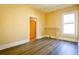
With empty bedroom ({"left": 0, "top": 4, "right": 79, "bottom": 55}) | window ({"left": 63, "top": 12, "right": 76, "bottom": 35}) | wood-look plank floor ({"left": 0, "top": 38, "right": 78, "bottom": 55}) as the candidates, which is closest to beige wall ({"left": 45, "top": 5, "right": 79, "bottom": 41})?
empty bedroom ({"left": 0, "top": 4, "right": 79, "bottom": 55})

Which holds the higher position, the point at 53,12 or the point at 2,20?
the point at 53,12

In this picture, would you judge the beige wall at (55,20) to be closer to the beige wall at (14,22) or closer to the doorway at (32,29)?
the doorway at (32,29)

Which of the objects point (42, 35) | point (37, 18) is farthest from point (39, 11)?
point (42, 35)

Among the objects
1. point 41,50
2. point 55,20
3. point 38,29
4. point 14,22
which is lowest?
point 41,50

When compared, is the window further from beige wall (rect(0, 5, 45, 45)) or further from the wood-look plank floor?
beige wall (rect(0, 5, 45, 45))

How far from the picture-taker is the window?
606cm

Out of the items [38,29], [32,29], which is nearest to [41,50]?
[32,29]

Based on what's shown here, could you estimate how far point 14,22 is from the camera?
4.62 meters

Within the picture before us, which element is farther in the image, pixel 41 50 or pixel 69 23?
Result: pixel 69 23

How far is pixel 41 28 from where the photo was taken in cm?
731

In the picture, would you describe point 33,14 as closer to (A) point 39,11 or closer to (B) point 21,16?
(A) point 39,11

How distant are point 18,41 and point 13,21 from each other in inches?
40.9

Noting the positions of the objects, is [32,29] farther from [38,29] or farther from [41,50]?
[41,50]

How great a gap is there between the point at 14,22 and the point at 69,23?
3.49 m
